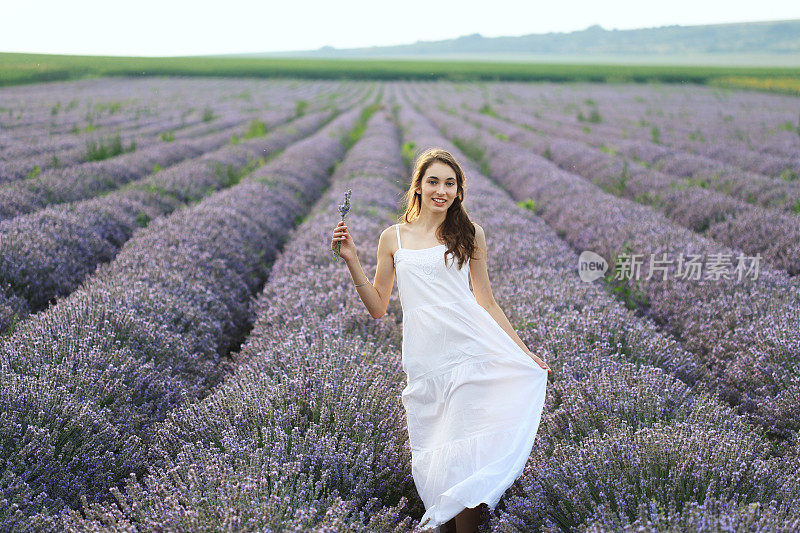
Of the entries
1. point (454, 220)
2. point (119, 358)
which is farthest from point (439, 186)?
point (119, 358)

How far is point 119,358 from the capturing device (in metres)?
2.74

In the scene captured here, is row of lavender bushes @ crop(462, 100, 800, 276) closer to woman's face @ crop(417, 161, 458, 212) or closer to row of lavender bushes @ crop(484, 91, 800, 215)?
row of lavender bushes @ crop(484, 91, 800, 215)

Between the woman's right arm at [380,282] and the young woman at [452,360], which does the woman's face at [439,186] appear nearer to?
the young woman at [452,360]

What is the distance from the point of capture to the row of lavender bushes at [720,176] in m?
7.13

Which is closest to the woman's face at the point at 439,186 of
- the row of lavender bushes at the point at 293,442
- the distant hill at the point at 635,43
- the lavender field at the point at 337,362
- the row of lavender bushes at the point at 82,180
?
the lavender field at the point at 337,362

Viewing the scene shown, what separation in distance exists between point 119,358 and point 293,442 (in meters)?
1.22

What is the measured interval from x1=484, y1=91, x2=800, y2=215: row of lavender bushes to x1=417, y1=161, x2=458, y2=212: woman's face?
581cm

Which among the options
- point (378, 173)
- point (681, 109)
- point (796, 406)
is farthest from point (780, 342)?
point (681, 109)

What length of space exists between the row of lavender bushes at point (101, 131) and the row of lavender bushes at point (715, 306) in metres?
7.54

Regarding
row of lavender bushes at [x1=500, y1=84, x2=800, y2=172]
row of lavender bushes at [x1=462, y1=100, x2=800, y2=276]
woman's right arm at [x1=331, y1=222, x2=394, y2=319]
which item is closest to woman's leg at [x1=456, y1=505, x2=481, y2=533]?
woman's right arm at [x1=331, y1=222, x2=394, y2=319]

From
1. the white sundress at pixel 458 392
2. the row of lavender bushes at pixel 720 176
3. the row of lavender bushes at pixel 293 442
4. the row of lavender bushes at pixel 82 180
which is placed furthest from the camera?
the row of lavender bushes at pixel 720 176

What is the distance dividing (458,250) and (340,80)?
54871mm

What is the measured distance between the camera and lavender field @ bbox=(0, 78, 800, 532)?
178 centimetres

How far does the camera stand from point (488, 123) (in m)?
18.4
